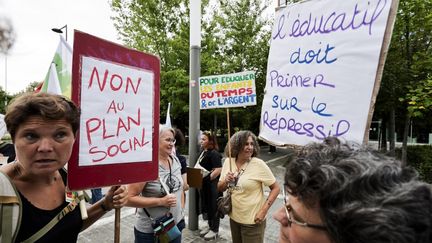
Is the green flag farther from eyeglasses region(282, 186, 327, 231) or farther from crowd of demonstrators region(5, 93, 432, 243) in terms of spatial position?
eyeglasses region(282, 186, 327, 231)

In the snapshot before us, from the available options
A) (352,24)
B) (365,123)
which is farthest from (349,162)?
(352,24)

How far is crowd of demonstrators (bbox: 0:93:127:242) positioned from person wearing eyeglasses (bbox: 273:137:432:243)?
1.18m

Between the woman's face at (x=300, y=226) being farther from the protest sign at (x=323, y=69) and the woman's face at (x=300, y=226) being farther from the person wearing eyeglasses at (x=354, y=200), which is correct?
the protest sign at (x=323, y=69)

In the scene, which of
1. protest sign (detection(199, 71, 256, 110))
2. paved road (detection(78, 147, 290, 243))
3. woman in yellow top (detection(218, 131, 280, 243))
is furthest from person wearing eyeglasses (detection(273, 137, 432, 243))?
paved road (detection(78, 147, 290, 243))

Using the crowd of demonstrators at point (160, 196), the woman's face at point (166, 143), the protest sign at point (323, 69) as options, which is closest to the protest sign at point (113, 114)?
the crowd of demonstrators at point (160, 196)

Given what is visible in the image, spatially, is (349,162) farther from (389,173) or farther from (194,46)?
(194,46)

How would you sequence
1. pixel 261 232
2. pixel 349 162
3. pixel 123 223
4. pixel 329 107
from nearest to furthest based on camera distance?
1. pixel 349 162
2. pixel 329 107
3. pixel 261 232
4. pixel 123 223

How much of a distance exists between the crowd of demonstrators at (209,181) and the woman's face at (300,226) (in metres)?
3.50

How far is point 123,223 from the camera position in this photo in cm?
500

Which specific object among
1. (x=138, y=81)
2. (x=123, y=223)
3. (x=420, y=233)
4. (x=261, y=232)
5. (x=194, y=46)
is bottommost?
(x=123, y=223)

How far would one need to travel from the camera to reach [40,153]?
4.56 feet

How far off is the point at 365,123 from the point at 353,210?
91cm

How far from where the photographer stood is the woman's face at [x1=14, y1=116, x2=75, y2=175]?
1374 millimetres

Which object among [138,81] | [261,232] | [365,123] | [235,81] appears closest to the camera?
[365,123]
